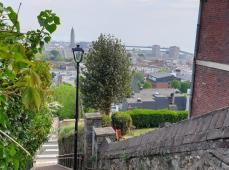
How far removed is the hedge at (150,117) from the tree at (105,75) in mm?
1492

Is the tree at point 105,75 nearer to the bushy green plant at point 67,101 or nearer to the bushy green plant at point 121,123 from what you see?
the bushy green plant at point 121,123

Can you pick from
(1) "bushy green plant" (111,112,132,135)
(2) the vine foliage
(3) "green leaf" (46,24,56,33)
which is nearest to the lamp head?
(2) the vine foliage

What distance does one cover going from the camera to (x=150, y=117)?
2088 cm

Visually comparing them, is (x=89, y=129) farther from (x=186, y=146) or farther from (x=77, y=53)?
(x=186, y=146)

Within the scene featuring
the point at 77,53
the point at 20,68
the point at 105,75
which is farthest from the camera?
the point at 105,75

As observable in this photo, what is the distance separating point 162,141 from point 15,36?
11.2 feet

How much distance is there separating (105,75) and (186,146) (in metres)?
15.3

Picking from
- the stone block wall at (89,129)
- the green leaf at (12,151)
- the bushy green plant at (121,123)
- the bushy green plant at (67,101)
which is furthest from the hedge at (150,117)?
the bushy green plant at (67,101)

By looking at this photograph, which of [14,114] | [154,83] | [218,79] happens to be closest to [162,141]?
[14,114]

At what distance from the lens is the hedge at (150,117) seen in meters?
20.5

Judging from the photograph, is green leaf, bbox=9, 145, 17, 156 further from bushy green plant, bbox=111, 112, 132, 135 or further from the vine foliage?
bushy green plant, bbox=111, 112, 132, 135

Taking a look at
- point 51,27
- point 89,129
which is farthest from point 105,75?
point 51,27

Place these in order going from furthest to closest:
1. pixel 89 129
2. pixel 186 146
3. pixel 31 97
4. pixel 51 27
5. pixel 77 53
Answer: pixel 89 129, pixel 77 53, pixel 186 146, pixel 51 27, pixel 31 97

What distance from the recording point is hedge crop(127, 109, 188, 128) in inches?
806
